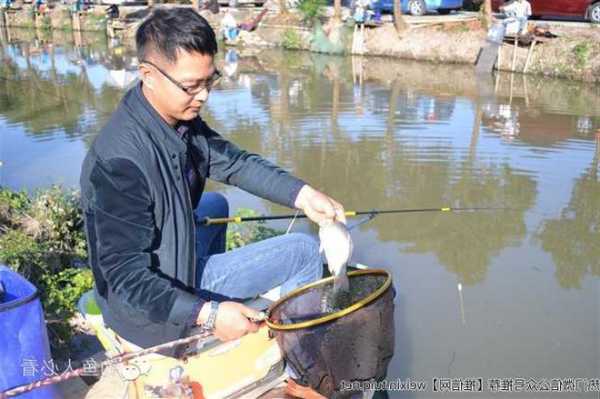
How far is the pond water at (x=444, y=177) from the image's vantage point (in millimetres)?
4184

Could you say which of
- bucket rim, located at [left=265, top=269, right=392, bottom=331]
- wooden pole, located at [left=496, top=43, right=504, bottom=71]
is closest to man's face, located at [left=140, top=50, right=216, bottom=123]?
bucket rim, located at [left=265, top=269, right=392, bottom=331]

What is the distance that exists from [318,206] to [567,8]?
17.6 metres

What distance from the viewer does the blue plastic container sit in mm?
2488

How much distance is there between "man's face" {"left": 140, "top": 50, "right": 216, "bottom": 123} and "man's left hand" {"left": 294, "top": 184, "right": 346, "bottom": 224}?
2.07 ft

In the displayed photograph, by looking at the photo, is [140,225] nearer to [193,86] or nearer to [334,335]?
[193,86]

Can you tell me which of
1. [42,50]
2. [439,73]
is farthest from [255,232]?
[42,50]

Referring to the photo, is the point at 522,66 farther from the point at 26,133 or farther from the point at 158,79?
the point at 158,79

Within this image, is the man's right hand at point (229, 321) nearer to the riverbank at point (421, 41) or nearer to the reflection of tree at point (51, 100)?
the reflection of tree at point (51, 100)

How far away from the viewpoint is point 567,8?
57.4 ft

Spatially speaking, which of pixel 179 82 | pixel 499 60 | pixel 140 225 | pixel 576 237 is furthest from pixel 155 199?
pixel 499 60

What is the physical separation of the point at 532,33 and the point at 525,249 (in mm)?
12294

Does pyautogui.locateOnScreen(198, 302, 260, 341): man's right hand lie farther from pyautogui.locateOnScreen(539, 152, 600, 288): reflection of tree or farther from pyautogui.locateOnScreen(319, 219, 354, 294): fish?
pyautogui.locateOnScreen(539, 152, 600, 288): reflection of tree

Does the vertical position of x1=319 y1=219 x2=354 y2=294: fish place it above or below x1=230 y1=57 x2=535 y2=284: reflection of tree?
above

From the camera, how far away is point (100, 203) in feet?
6.79
